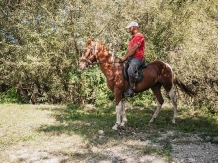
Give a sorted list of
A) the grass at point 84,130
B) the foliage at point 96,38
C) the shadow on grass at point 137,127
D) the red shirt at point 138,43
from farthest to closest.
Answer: the foliage at point 96,38 < the red shirt at point 138,43 < the shadow on grass at point 137,127 < the grass at point 84,130

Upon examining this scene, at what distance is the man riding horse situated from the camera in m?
7.50

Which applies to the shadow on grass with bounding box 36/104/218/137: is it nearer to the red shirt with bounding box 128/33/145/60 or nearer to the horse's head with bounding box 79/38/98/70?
the horse's head with bounding box 79/38/98/70

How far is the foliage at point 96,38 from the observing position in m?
11.5

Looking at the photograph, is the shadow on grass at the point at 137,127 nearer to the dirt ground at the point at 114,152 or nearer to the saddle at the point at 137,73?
the dirt ground at the point at 114,152

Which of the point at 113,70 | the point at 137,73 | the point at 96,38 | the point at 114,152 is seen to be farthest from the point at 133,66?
the point at 96,38

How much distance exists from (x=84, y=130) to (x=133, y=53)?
8.67 ft

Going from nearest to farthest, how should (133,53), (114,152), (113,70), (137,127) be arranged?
(114,152), (133,53), (113,70), (137,127)

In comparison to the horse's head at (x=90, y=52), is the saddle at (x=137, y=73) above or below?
below

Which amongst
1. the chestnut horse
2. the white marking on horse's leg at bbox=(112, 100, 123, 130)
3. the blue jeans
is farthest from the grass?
the blue jeans

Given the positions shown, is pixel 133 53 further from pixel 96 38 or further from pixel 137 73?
pixel 96 38

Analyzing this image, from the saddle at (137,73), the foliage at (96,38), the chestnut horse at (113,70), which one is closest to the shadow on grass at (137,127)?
the chestnut horse at (113,70)

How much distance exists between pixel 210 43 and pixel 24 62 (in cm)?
828

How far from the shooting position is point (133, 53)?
757 cm

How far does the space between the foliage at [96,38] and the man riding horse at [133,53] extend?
13.8 ft
